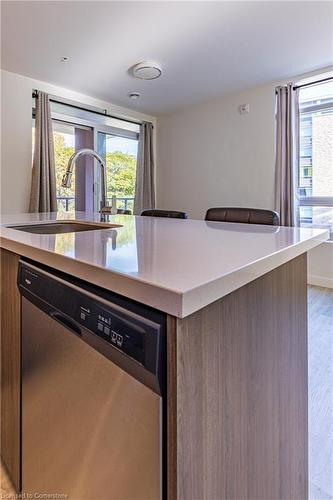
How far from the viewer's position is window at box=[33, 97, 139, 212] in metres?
4.08

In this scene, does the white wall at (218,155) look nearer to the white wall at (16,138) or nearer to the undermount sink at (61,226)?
the white wall at (16,138)

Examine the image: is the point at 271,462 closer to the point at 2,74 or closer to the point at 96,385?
the point at 96,385

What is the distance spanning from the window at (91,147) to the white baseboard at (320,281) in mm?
2775

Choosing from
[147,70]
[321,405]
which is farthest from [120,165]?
[321,405]

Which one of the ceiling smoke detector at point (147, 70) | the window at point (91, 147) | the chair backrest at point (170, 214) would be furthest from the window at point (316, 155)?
the window at point (91, 147)

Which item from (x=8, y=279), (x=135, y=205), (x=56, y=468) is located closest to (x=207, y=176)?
(x=135, y=205)

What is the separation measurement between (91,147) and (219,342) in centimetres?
424

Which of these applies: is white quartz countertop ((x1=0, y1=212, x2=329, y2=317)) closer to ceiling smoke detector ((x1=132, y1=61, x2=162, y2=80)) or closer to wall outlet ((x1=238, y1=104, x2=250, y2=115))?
ceiling smoke detector ((x1=132, y1=61, x2=162, y2=80))

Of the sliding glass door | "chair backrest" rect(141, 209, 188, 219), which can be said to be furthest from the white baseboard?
the sliding glass door

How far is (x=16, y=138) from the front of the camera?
344 centimetres

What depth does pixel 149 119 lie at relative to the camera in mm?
4996

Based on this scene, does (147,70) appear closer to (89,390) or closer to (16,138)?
(16,138)

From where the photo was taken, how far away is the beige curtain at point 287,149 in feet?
11.8

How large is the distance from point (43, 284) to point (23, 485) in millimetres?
738
